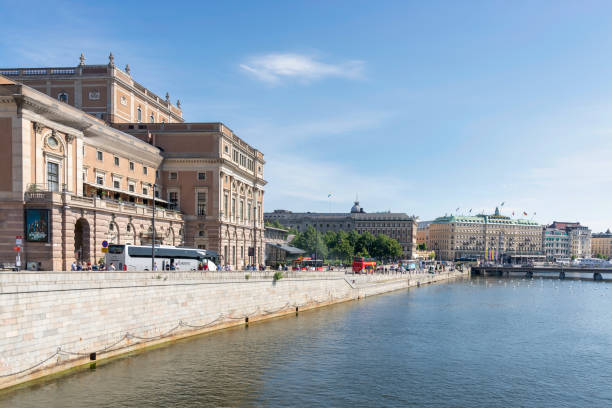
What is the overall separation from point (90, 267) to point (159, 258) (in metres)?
6.14

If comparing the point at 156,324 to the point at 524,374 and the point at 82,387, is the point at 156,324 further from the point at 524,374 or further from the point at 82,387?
the point at 524,374

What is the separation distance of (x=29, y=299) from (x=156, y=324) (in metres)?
12.3

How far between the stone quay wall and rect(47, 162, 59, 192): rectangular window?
1487cm

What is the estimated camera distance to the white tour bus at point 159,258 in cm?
4444

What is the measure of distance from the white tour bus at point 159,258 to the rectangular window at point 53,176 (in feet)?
25.2

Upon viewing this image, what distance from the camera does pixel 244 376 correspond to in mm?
33156

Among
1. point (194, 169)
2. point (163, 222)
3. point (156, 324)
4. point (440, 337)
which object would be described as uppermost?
point (194, 169)

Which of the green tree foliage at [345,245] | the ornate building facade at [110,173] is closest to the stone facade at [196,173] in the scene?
the ornate building facade at [110,173]

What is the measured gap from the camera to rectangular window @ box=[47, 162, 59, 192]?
45.8 m

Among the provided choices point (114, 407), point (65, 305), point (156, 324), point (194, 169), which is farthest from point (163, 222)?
point (114, 407)

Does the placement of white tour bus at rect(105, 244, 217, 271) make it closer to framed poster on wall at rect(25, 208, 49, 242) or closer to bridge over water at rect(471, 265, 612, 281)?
framed poster on wall at rect(25, 208, 49, 242)

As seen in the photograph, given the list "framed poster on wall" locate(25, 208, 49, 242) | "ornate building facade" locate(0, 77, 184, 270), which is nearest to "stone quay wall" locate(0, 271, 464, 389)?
"ornate building facade" locate(0, 77, 184, 270)

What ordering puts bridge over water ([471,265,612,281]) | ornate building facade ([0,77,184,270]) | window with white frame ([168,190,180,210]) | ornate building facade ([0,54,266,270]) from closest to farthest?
1. ornate building facade ([0,77,184,270])
2. ornate building facade ([0,54,266,270])
3. window with white frame ([168,190,180,210])
4. bridge over water ([471,265,612,281])

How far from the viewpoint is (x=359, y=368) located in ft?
119
